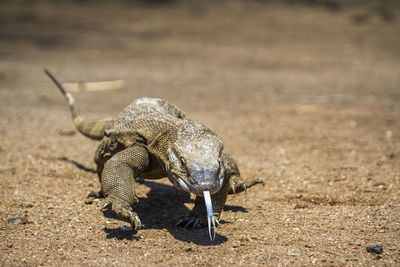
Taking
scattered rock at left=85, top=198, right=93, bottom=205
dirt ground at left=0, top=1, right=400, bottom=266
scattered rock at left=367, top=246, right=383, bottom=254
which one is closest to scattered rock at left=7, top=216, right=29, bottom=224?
dirt ground at left=0, top=1, right=400, bottom=266

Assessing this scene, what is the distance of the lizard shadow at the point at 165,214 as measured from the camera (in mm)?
4098

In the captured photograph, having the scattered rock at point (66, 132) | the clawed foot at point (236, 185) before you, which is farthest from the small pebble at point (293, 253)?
the scattered rock at point (66, 132)

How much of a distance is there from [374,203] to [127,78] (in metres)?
10.4

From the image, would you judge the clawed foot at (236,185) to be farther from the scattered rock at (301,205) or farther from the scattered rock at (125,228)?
the scattered rock at (125,228)

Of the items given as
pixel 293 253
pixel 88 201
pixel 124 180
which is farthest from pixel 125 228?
pixel 293 253

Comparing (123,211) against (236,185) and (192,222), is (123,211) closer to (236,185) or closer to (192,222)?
(192,222)

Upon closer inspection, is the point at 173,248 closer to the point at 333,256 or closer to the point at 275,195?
the point at 333,256

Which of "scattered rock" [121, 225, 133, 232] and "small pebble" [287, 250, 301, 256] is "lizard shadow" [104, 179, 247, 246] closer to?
"scattered rock" [121, 225, 133, 232]

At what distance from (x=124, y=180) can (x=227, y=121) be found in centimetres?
570

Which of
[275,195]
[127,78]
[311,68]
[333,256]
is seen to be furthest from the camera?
[311,68]

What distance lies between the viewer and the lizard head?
344 centimetres

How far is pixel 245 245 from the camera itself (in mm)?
3918

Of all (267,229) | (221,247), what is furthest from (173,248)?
(267,229)

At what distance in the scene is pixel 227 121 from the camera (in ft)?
31.5
